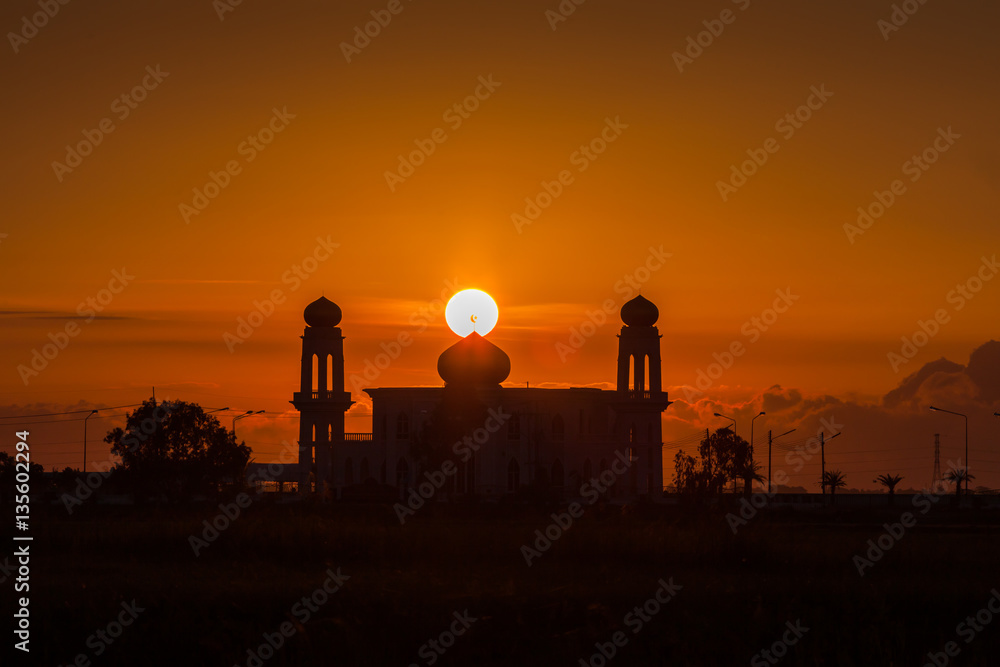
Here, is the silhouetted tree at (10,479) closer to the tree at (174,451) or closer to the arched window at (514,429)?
the tree at (174,451)

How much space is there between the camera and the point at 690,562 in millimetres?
28906

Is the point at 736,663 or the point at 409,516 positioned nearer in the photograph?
the point at 736,663

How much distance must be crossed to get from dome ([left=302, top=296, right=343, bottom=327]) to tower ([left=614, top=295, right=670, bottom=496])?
19.9 m

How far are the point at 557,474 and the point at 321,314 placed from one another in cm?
1989

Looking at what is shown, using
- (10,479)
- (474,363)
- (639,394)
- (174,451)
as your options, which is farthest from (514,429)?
(10,479)

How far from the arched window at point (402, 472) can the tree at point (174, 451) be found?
397 inches

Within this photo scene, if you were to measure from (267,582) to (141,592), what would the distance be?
8.41 ft

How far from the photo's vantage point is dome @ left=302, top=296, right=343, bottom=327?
85688 mm

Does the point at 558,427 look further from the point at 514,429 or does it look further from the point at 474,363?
the point at 474,363

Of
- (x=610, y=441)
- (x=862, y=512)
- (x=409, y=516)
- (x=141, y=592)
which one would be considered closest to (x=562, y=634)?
(x=141, y=592)

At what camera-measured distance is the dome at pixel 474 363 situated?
80.9 meters

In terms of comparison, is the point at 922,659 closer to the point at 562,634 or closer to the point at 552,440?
the point at 562,634

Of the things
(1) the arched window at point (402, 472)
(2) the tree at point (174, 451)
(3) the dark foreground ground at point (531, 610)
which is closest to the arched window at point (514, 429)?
(1) the arched window at point (402, 472)

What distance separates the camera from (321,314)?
8562 centimetres
